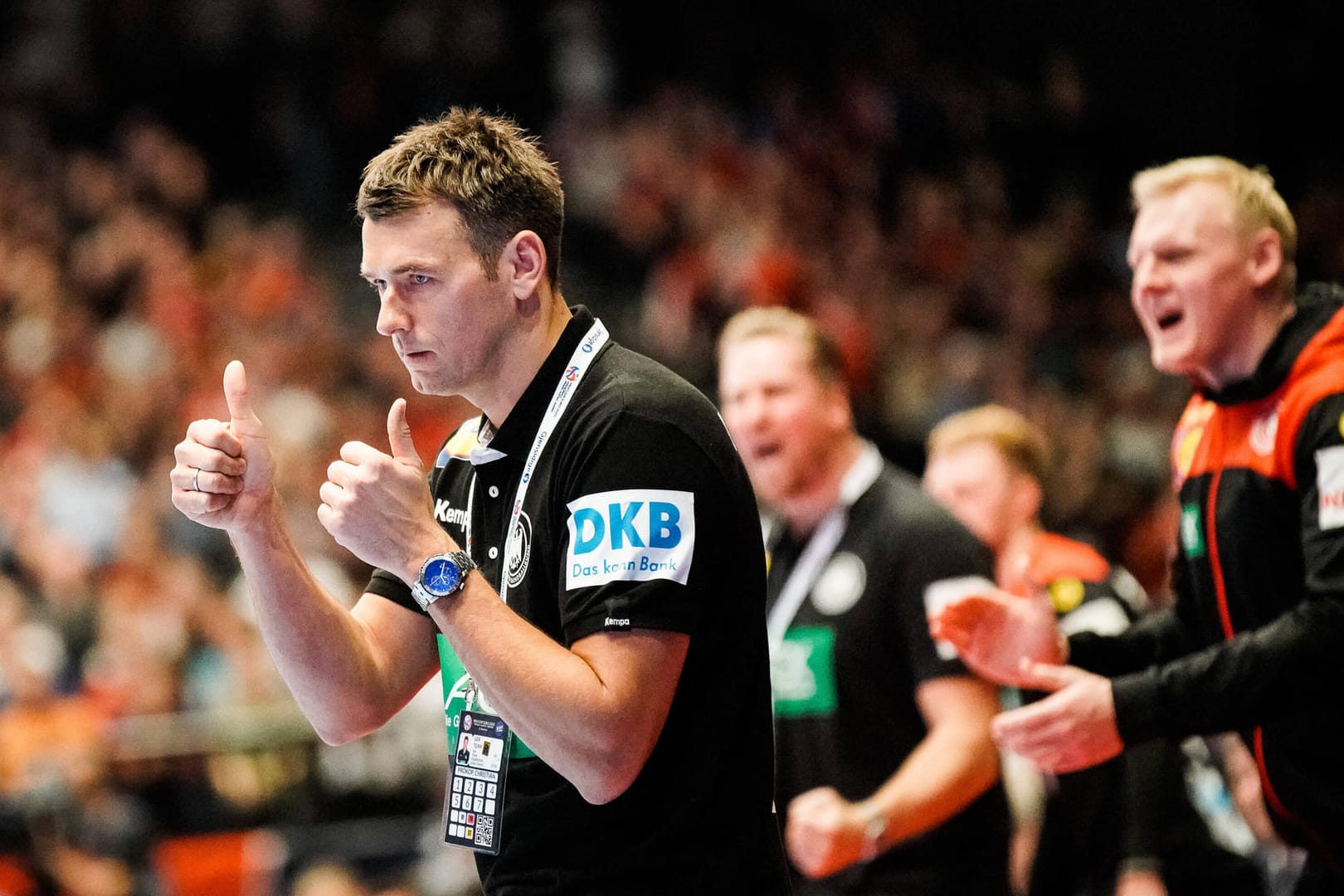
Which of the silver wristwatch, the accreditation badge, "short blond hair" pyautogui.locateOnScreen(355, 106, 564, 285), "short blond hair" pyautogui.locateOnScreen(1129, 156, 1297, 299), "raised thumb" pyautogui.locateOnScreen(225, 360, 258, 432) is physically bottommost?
the accreditation badge

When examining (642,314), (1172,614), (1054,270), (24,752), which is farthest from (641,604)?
(1054,270)

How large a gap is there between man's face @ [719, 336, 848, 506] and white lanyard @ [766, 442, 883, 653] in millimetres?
110

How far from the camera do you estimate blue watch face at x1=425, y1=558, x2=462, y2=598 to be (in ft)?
8.46

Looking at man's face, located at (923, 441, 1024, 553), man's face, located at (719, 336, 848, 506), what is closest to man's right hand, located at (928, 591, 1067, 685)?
man's face, located at (719, 336, 848, 506)

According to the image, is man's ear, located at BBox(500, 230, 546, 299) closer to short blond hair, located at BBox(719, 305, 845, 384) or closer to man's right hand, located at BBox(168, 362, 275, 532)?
man's right hand, located at BBox(168, 362, 275, 532)

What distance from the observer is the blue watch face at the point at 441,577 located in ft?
8.46

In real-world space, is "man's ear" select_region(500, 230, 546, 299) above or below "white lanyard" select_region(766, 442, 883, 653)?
above

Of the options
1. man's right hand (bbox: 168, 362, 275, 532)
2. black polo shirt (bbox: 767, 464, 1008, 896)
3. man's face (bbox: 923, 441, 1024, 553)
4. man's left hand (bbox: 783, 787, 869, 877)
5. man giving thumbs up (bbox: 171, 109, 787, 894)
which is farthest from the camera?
man's face (bbox: 923, 441, 1024, 553)

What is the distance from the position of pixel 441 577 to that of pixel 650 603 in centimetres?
34

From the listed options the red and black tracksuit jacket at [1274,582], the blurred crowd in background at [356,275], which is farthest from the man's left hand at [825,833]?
the blurred crowd in background at [356,275]

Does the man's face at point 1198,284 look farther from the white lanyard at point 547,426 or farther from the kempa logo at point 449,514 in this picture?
the kempa logo at point 449,514

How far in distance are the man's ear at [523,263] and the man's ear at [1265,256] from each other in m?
1.76

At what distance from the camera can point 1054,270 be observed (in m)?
12.5

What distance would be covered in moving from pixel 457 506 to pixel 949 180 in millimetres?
10596
